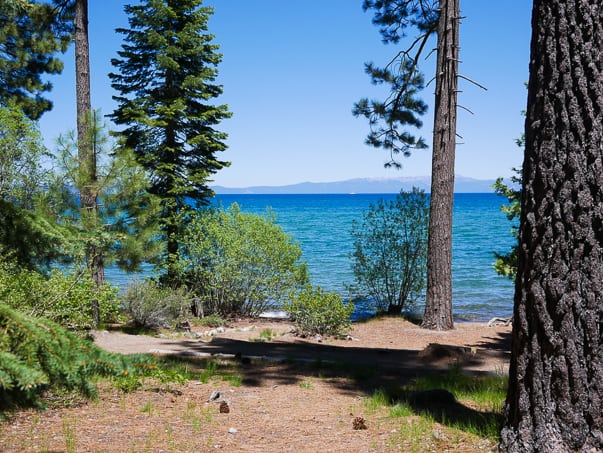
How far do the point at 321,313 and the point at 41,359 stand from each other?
29.1 ft

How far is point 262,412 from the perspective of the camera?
5.18m

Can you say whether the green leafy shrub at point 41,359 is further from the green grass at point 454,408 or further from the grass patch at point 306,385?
the grass patch at point 306,385

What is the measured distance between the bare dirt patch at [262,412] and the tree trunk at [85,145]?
261 cm

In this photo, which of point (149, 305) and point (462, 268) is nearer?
point (149, 305)

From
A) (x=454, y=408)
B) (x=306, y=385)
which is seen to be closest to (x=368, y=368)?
(x=306, y=385)

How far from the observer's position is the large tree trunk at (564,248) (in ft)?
11.9

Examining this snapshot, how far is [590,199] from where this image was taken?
11.8 feet

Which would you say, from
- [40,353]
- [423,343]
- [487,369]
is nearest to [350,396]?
[487,369]

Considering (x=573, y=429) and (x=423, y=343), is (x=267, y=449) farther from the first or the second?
(x=423, y=343)

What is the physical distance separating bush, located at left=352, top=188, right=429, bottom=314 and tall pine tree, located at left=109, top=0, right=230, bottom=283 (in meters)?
4.38

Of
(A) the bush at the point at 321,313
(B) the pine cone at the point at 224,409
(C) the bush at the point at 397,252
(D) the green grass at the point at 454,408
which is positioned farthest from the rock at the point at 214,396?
(C) the bush at the point at 397,252

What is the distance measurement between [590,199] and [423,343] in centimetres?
759

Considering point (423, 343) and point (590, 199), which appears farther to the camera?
point (423, 343)

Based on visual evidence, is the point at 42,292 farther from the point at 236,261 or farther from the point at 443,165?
the point at 443,165
